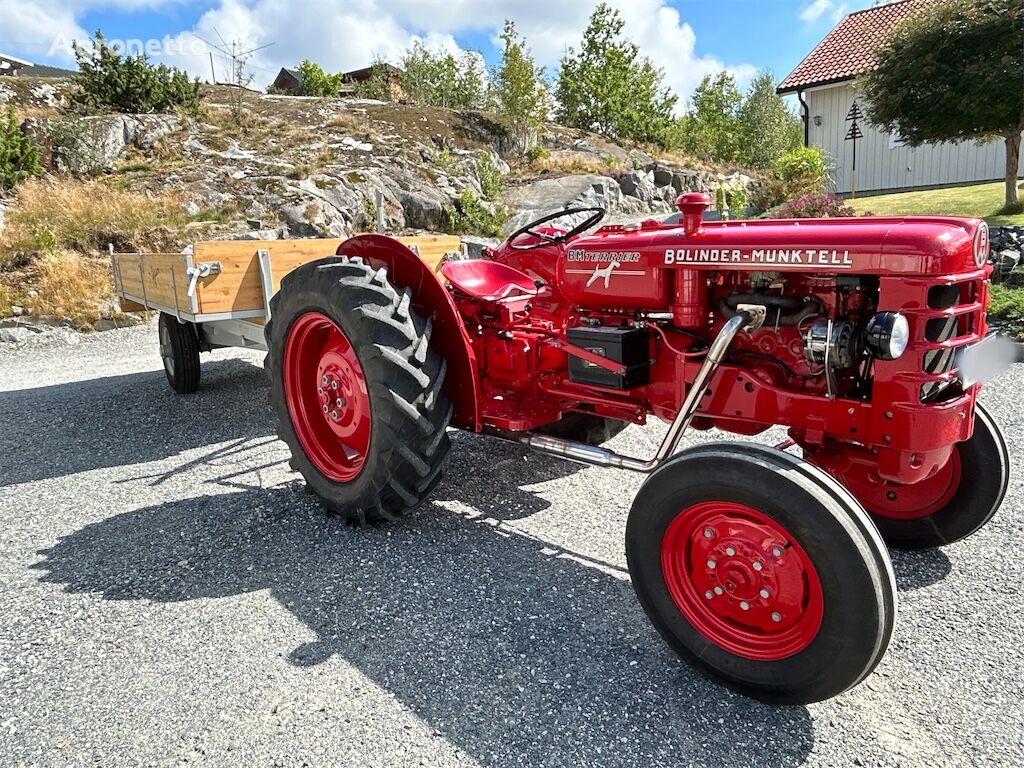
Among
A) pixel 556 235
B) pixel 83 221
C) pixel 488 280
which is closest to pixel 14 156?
pixel 83 221

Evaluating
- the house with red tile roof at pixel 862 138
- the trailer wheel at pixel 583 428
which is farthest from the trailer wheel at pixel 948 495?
the house with red tile roof at pixel 862 138

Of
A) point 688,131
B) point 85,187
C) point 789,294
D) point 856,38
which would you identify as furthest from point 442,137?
point 789,294

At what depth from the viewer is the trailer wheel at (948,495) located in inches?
105

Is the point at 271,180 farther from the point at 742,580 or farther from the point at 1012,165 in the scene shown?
the point at 742,580

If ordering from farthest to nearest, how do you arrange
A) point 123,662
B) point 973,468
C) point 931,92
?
1. point 931,92
2. point 973,468
3. point 123,662

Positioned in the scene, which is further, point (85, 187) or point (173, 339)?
point (85, 187)

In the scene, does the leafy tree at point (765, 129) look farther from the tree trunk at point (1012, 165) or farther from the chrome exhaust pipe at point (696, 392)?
the chrome exhaust pipe at point (696, 392)

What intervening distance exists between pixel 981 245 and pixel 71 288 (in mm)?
10480

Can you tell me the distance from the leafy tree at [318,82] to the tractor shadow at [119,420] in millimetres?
23349

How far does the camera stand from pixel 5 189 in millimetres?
12086

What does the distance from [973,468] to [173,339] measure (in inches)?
212

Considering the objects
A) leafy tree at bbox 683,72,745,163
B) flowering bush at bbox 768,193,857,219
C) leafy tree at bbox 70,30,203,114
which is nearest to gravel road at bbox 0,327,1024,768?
flowering bush at bbox 768,193,857,219

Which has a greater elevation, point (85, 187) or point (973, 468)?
point (85, 187)

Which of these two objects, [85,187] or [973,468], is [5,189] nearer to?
[85,187]
